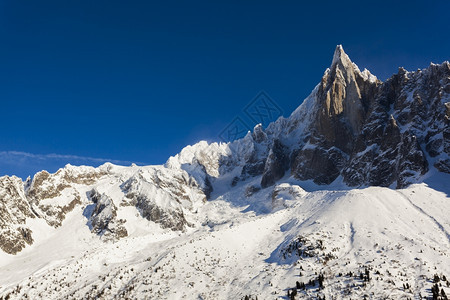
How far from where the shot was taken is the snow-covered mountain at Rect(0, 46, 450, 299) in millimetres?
37781

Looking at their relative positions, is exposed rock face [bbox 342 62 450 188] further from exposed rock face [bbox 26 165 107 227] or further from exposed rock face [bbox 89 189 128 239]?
exposed rock face [bbox 26 165 107 227]

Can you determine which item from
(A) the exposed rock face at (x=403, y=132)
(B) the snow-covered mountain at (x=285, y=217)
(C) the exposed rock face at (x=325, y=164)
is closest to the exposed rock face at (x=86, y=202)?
(C) the exposed rock face at (x=325, y=164)

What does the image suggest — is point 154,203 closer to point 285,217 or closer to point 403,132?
point 285,217

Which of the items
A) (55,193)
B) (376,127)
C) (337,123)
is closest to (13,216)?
(55,193)

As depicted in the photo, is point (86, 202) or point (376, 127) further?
point (86, 202)

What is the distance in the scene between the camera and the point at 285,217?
66688 mm

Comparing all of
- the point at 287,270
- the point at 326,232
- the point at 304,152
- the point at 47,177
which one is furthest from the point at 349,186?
the point at 47,177

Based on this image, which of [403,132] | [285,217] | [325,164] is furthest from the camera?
[325,164]

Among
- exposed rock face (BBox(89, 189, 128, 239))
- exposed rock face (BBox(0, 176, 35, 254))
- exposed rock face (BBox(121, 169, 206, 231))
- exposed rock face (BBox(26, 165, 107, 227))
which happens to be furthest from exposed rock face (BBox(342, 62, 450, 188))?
exposed rock face (BBox(0, 176, 35, 254))

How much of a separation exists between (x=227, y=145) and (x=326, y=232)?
135316 millimetres

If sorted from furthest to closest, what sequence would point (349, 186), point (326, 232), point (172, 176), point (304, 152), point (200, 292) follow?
point (172, 176) → point (304, 152) → point (349, 186) → point (326, 232) → point (200, 292)

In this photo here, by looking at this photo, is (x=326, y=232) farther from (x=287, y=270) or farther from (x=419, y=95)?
(x=419, y=95)

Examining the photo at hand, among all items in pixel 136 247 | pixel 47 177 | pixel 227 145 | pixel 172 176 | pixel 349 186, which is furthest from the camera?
pixel 227 145

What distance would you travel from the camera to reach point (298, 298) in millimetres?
31062
